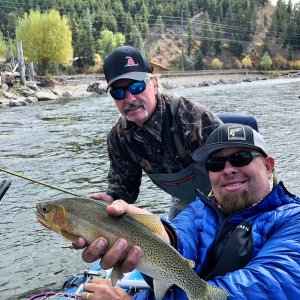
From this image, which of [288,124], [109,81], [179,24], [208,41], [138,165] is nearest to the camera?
[109,81]

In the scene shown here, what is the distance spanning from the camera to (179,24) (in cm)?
15362

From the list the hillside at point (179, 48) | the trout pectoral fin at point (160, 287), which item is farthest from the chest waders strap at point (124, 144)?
the hillside at point (179, 48)

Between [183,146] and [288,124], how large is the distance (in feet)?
Result: 54.8

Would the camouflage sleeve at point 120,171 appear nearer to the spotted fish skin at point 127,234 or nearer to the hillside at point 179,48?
the spotted fish skin at point 127,234

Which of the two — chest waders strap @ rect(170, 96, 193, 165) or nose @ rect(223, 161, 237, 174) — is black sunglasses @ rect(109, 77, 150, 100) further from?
nose @ rect(223, 161, 237, 174)

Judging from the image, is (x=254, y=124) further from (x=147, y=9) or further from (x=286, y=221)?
(x=147, y=9)

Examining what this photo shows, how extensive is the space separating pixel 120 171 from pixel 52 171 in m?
8.30

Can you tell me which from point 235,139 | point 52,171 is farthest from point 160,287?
point 52,171

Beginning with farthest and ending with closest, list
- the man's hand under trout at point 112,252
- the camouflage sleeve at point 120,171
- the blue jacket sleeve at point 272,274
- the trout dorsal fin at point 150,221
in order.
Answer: the camouflage sleeve at point 120,171, the trout dorsal fin at point 150,221, the man's hand under trout at point 112,252, the blue jacket sleeve at point 272,274

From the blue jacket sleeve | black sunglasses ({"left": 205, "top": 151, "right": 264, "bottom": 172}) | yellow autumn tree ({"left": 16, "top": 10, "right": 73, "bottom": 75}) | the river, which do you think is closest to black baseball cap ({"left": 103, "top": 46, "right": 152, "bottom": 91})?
black sunglasses ({"left": 205, "top": 151, "right": 264, "bottom": 172})

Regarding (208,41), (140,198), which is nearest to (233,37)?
(208,41)

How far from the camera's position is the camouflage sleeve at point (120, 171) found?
4.58 meters

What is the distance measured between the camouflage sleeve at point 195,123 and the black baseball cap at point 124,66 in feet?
1.83

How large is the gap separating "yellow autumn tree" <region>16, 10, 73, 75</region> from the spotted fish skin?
62.7 m
